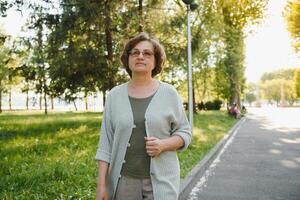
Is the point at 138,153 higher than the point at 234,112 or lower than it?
higher

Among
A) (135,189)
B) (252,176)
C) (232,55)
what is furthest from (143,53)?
(232,55)

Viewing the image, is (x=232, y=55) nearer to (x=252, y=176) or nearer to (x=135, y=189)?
(x=252, y=176)

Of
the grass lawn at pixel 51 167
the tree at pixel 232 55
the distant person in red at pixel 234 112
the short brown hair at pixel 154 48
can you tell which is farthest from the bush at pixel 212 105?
the short brown hair at pixel 154 48

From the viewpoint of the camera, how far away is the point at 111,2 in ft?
65.1

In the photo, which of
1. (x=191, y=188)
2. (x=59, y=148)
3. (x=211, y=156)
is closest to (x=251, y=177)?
(x=191, y=188)

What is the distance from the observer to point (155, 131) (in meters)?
2.74

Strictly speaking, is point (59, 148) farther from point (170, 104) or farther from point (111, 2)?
point (111, 2)

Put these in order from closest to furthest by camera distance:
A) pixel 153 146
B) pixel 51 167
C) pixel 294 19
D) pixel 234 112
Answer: pixel 153 146 < pixel 51 167 < pixel 294 19 < pixel 234 112

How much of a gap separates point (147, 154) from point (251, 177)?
6.44 metres

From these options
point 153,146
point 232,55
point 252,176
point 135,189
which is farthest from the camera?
point 232,55

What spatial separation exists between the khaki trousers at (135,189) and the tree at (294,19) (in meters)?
27.1

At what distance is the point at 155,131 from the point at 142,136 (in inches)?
3.7

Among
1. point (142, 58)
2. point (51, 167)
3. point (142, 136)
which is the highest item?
point (142, 58)

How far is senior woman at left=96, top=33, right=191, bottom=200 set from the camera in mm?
2740
